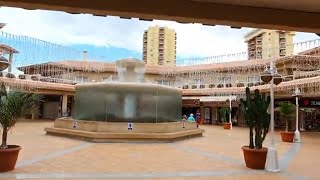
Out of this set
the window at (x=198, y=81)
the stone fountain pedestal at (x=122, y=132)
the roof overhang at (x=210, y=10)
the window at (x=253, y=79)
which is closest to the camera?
the roof overhang at (x=210, y=10)

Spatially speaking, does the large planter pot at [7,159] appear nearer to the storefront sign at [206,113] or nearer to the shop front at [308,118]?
the shop front at [308,118]

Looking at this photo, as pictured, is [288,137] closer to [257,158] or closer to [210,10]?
[257,158]

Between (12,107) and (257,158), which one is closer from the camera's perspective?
(12,107)

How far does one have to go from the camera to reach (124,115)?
14344 millimetres

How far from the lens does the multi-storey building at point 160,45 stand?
209 feet

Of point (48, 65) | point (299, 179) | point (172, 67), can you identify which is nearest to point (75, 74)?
point (48, 65)

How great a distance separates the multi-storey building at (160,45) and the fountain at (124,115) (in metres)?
48.0

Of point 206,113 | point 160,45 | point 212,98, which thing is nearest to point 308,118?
point 212,98

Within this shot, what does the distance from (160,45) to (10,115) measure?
57.6 metres

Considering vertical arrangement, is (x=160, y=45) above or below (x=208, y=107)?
above

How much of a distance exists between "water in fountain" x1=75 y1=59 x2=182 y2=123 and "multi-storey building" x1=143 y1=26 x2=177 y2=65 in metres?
48.0

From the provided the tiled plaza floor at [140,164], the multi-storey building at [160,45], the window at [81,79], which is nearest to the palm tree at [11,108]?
the tiled plaza floor at [140,164]

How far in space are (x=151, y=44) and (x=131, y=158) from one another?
55533mm

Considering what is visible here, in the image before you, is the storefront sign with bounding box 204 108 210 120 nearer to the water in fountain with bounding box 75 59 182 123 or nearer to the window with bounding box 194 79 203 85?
the window with bounding box 194 79 203 85
